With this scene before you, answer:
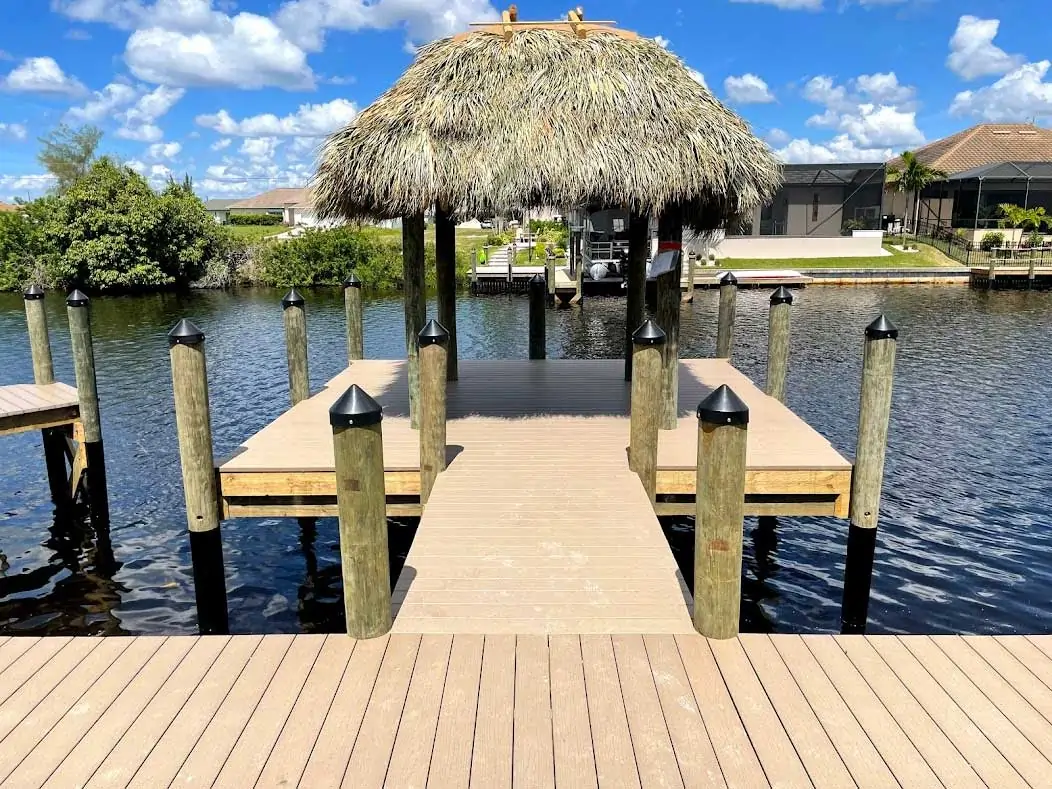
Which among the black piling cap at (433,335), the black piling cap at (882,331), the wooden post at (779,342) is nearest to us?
the black piling cap at (882,331)

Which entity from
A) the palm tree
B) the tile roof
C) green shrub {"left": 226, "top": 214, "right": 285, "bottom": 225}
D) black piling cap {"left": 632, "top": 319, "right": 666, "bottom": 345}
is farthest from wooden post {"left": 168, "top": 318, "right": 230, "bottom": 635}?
green shrub {"left": 226, "top": 214, "right": 285, "bottom": 225}

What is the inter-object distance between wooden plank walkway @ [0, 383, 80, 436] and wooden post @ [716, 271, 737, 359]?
9.13 metres

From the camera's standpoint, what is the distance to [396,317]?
1162 inches

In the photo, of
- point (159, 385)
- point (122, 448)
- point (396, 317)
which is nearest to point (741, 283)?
point (396, 317)

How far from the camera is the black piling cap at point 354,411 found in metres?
4.38

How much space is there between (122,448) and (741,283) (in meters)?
29.5

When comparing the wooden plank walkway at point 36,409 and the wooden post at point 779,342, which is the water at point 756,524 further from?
the wooden post at point 779,342

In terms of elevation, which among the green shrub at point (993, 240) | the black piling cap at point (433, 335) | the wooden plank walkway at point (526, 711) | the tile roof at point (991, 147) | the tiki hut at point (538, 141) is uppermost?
the tile roof at point (991, 147)

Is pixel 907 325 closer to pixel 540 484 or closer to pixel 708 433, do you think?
pixel 540 484

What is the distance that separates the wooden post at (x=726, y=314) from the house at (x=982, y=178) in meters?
37.8

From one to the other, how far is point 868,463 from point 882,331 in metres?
1.15

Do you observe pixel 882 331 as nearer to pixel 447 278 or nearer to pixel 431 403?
pixel 431 403

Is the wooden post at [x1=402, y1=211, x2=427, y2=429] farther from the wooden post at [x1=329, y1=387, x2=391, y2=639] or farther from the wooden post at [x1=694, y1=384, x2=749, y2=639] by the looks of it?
the wooden post at [x1=694, y1=384, x2=749, y2=639]

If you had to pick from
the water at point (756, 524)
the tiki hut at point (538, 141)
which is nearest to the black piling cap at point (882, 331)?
the tiki hut at point (538, 141)
